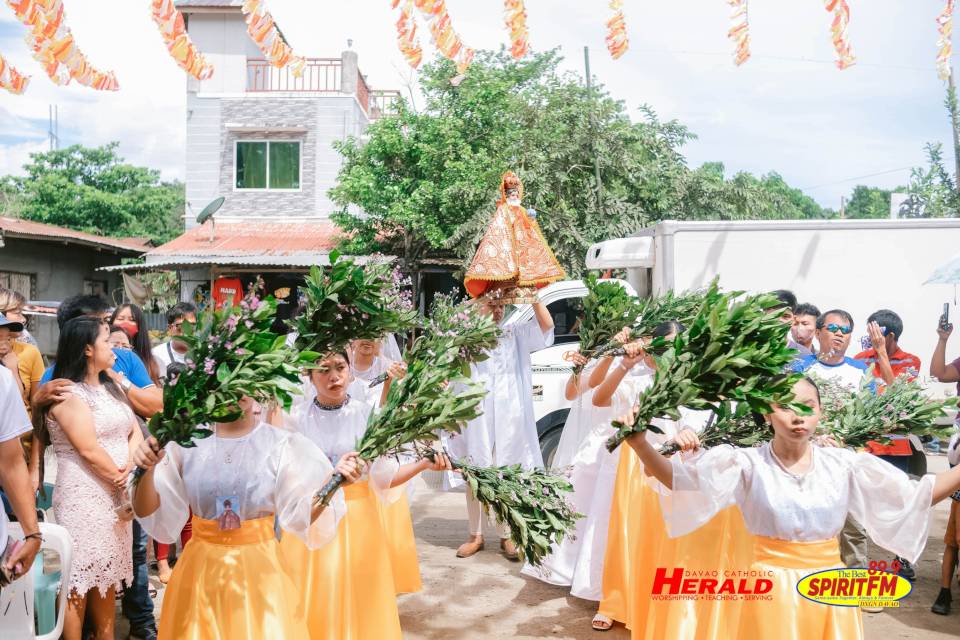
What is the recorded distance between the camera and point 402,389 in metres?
3.57

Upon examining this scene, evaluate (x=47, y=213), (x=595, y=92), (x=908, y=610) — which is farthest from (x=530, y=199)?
(x=47, y=213)

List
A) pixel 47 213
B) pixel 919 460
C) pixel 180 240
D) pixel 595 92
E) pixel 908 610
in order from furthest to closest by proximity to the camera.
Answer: pixel 47 213, pixel 180 240, pixel 595 92, pixel 919 460, pixel 908 610

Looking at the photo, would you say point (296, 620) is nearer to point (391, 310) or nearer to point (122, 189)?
point (391, 310)

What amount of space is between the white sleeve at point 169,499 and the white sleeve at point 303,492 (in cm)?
39

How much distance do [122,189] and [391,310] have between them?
33.6m

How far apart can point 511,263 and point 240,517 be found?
10.7 feet

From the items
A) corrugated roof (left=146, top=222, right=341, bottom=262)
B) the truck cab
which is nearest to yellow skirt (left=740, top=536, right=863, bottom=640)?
the truck cab

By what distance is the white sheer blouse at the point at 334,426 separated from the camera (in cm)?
407

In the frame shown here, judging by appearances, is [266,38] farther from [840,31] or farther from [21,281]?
[21,281]

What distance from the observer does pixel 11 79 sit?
7.66m

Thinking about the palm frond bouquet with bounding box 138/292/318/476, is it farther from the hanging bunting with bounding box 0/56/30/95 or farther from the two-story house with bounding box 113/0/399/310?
the two-story house with bounding box 113/0/399/310

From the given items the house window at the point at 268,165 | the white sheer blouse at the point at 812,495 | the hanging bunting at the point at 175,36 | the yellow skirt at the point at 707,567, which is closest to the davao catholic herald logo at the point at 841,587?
the white sheer blouse at the point at 812,495

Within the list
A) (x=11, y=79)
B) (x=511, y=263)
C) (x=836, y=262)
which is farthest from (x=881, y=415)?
(x=11, y=79)

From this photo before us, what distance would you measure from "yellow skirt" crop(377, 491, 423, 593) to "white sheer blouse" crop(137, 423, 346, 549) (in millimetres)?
2055
